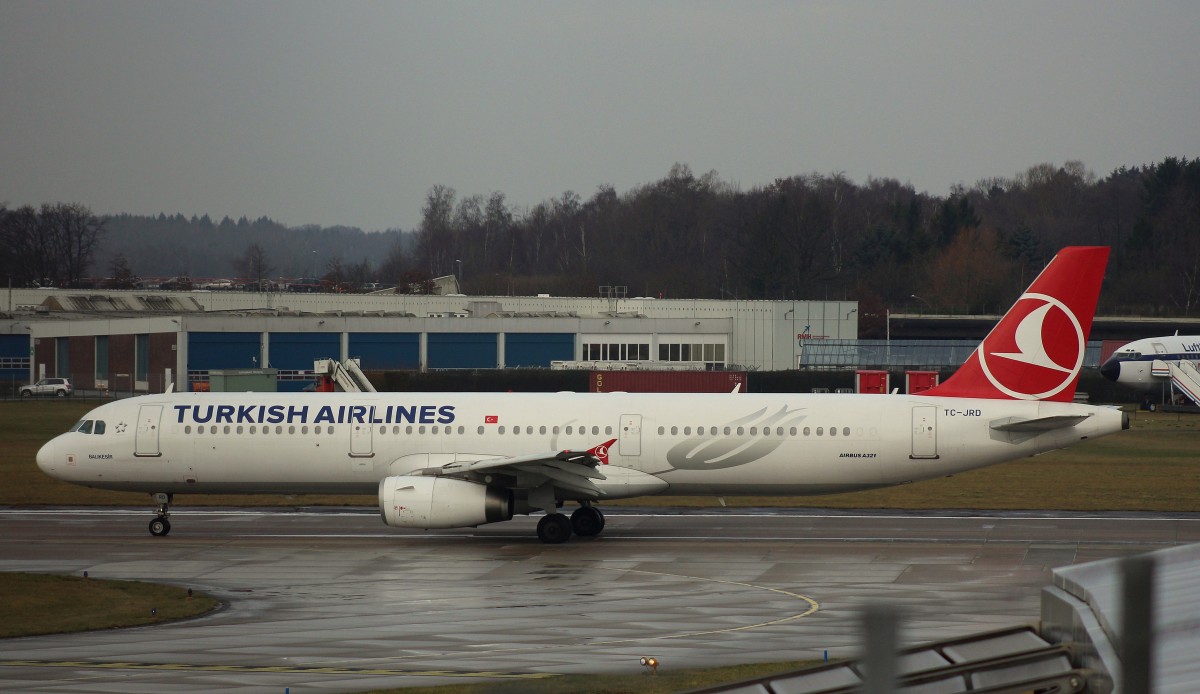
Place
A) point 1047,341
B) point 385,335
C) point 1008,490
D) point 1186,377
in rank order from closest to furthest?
point 1047,341 → point 1008,490 → point 1186,377 → point 385,335

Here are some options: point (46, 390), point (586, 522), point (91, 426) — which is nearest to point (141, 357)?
point (46, 390)

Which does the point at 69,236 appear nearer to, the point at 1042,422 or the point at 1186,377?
the point at 1186,377

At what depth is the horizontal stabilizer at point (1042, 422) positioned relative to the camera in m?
27.5

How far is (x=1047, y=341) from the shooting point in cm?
2872

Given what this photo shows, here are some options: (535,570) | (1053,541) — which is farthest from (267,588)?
(1053,541)

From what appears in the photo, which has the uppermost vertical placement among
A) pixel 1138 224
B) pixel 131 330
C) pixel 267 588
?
pixel 1138 224

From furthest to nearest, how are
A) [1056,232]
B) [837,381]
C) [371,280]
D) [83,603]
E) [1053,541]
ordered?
[371,280]
[1056,232]
[837,381]
[1053,541]
[83,603]

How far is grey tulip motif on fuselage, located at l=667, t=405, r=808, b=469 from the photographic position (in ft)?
93.6

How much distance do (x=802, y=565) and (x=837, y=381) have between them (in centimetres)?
5364

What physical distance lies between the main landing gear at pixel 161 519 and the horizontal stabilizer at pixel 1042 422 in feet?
62.6

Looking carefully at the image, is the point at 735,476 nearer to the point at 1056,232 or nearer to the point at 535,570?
the point at 535,570

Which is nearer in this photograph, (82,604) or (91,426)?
(82,604)

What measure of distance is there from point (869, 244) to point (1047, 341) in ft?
340

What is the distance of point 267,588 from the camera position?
74.9 feet
